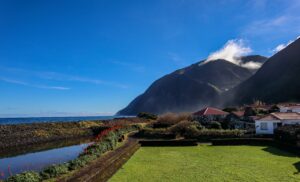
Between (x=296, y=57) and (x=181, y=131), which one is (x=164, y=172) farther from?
(x=296, y=57)

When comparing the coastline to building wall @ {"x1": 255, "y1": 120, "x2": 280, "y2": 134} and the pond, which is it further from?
building wall @ {"x1": 255, "y1": 120, "x2": 280, "y2": 134}

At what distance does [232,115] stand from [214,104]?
11652cm

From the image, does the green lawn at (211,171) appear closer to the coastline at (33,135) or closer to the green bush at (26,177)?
the green bush at (26,177)

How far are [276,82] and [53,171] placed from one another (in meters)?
119

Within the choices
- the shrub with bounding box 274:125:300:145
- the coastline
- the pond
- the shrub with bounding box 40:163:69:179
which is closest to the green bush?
the shrub with bounding box 40:163:69:179

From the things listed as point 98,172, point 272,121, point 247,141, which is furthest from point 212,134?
point 98,172

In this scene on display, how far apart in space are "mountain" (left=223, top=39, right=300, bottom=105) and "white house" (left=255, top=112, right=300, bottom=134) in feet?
235

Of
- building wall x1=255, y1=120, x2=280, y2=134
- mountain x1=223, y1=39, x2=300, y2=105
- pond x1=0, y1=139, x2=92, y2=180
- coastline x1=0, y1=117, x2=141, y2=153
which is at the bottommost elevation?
pond x1=0, y1=139, x2=92, y2=180

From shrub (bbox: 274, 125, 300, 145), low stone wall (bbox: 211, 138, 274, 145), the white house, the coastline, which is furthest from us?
the coastline

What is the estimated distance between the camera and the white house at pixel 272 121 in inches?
1318

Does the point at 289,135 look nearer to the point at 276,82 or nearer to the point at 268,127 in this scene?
the point at 268,127

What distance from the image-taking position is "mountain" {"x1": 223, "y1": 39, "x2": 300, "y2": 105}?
104 metres

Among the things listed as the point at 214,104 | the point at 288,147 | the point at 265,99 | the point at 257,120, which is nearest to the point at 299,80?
the point at 265,99

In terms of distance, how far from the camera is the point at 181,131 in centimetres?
3372
